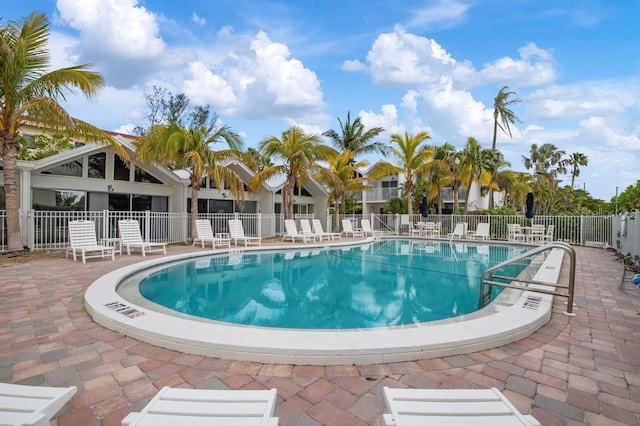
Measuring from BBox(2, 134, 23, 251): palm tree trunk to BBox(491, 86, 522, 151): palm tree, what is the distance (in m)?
25.6

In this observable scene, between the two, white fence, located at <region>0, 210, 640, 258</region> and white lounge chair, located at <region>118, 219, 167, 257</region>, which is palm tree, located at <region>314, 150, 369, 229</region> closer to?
white fence, located at <region>0, 210, 640, 258</region>

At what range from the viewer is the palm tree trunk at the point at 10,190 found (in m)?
9.78

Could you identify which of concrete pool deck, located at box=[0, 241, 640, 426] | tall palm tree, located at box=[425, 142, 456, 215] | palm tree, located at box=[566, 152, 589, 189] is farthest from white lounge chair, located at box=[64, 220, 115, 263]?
palm tree, located at box=[566, 152, 589, 189]

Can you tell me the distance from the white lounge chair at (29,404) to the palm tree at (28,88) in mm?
10433

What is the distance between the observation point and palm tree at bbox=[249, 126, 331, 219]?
16.9 m

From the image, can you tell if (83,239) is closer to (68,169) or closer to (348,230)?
(68,169)

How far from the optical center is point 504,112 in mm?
24312

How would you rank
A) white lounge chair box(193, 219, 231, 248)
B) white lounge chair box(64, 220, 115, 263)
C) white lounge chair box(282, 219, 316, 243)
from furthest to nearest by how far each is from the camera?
white lounge chair box(282, 219, 316, 243) < white lounge chair box(193, 219, 231, 248) < white lounge chair box(64, 220, 115, 263)

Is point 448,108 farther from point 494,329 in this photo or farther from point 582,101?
point 494,329

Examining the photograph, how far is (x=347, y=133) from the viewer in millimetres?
27234

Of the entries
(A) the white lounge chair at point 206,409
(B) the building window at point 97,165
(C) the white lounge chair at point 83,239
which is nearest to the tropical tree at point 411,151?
(B) the building window at point 97,165

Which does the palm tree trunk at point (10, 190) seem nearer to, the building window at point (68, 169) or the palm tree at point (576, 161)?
the building window at point (68, 169)

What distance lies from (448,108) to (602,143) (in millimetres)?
10110

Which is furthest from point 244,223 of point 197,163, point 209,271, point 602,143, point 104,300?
point 602,143
